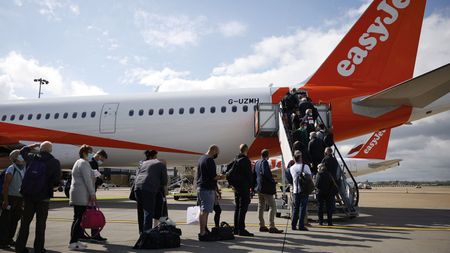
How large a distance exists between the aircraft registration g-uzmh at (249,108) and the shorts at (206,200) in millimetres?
6706

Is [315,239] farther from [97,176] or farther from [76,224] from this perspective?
[97,176]

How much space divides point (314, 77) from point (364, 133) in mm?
2768

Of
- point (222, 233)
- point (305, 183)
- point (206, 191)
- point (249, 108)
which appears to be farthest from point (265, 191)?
point (249, 108)

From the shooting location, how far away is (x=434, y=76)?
8688 mm

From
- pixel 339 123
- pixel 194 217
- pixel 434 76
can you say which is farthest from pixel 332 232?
pixel 339 123

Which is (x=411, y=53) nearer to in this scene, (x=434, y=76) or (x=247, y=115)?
(x=434, y=76)

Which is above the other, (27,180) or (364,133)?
(364,133)

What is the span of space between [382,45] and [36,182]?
11.8m

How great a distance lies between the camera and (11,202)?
19.0 feet

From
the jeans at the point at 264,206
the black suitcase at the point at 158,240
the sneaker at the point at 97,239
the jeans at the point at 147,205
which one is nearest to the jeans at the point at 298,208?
the jeans at the point at 264,206

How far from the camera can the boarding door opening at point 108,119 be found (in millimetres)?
14531

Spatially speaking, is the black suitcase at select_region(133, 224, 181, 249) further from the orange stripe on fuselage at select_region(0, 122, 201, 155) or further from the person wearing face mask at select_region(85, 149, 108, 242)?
the orange stripe on fuselage at select_region(0, 122, 201, 155)

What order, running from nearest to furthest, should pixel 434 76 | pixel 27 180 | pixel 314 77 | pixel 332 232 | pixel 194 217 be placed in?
pixel 27 180
pixel 194 217
pixel 332 232
pixel 434 76
pixel 314 77

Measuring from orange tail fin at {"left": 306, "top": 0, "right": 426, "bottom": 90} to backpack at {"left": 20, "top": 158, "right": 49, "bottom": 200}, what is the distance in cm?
1064
